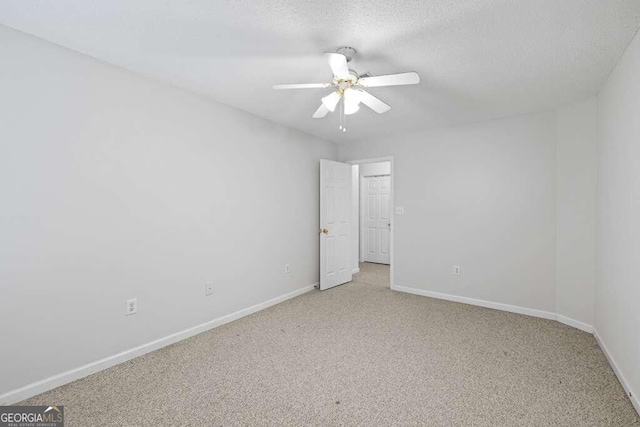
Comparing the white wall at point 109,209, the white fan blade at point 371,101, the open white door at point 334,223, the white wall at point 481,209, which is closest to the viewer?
the white wall at point 109,209

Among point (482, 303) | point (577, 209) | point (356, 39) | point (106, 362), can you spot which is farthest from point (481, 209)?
point (106, 362)

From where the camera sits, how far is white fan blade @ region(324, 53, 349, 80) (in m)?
1.81

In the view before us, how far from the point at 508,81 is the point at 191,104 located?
2829mm

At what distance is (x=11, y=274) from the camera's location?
1845 mm

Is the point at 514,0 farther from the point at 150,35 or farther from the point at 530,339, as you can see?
the point at 530,339

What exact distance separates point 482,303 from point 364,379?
235 centimetres

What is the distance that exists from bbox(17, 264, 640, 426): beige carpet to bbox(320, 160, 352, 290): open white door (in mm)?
1328

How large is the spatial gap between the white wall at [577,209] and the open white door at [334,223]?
8.81ft

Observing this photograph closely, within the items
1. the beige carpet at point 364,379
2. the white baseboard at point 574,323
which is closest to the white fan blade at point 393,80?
the beige carpet at point 364,379

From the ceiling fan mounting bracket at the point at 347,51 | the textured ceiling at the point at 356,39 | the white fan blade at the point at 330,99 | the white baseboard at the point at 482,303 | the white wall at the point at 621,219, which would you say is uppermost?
the textured ceiling at the point at 356,39

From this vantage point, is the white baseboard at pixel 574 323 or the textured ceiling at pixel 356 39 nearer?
the textured ceiling at pixel 356 39

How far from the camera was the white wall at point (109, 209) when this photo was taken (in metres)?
1.87

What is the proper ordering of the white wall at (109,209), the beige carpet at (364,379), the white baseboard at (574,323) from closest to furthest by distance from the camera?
the beige carpet at (364,379)
the white wall at (109,209)
the white baseboard at (574,323)

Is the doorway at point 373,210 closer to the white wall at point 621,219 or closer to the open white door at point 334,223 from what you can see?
the open white door at point 334,223
